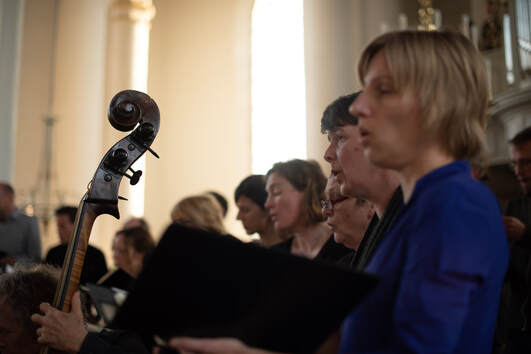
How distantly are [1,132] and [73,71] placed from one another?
2849mm

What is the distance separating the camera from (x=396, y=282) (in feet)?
3.54

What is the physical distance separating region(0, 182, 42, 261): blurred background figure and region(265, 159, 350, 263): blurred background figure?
150 inches

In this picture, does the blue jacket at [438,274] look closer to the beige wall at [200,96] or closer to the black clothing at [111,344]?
the black clothing at [111,344]

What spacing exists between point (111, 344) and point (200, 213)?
191cm

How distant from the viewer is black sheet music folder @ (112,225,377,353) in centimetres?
99

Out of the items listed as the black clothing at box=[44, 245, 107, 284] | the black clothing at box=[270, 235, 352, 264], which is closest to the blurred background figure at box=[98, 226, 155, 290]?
the black clothing at box=[44, 245, 107, 284]

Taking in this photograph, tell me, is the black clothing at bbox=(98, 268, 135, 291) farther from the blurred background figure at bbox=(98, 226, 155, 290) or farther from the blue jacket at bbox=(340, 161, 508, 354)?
the blue jacket at bbox=(340, 161, 508, 354)

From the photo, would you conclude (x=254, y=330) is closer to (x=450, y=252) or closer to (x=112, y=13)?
(x=450, y=252)

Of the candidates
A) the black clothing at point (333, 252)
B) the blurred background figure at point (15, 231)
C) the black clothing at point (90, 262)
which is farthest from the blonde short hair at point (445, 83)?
the blurred background figure at point (15, 231)

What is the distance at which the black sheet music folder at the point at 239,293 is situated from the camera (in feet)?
3.26

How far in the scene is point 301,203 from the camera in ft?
10.4

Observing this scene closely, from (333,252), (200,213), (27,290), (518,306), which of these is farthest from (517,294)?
(27,290)

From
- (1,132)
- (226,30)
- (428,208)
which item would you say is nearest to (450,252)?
(428,208)

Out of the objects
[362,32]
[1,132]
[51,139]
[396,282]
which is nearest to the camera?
[396,282]
